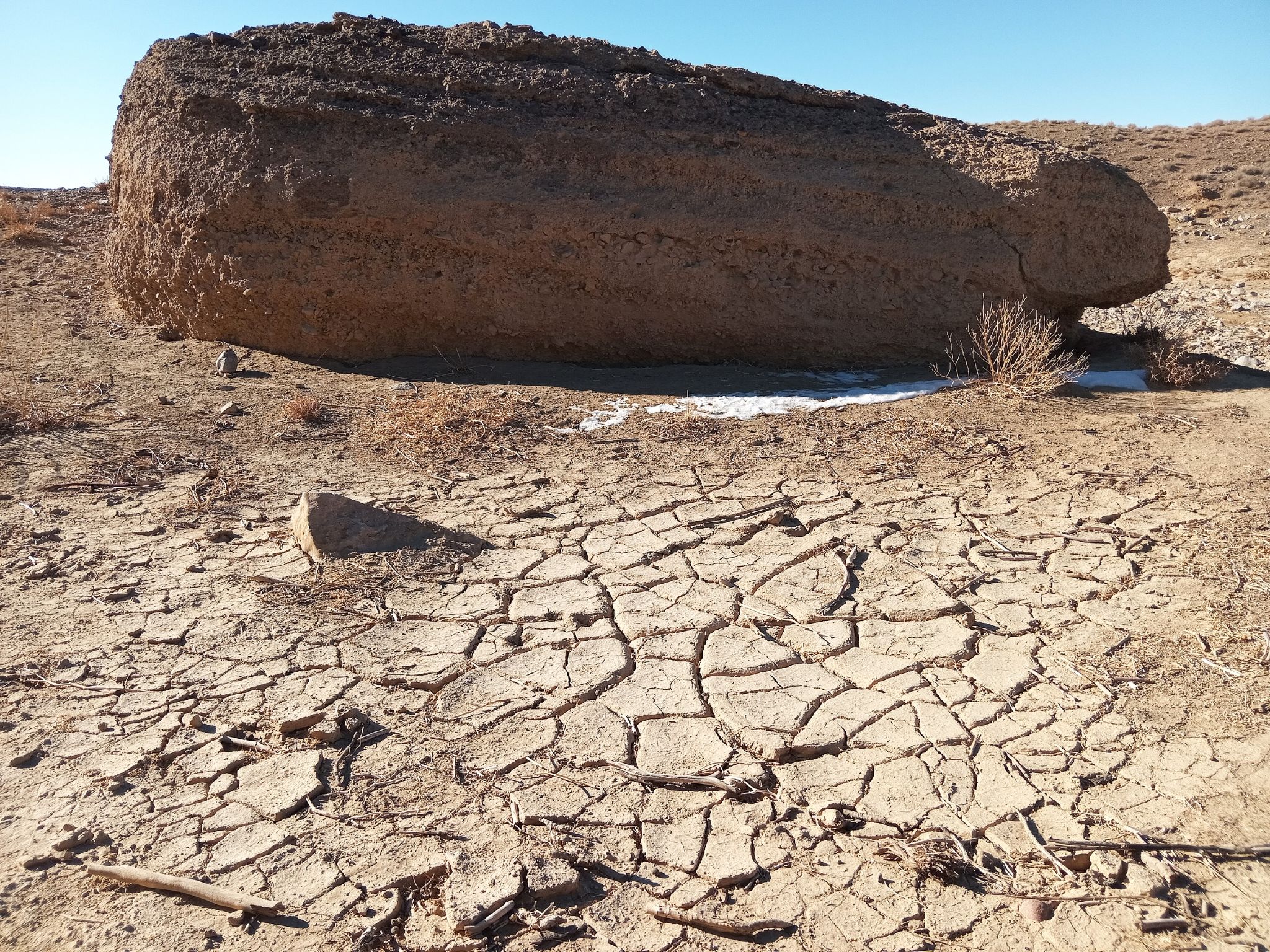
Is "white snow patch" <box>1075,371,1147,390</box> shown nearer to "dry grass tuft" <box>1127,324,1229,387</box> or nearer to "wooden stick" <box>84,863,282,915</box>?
"dry grass tuft" <box>1127,324,1229,387</box>

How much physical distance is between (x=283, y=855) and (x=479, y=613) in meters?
1.19

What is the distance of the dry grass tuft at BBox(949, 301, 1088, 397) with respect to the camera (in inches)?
205

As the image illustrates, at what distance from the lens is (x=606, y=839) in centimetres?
225

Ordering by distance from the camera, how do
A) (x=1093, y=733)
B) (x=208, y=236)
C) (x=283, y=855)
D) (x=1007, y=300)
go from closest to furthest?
(x=283, y=855)
(x=1093, y=733)
(x=208, y=236)
(x=1007, y=300)

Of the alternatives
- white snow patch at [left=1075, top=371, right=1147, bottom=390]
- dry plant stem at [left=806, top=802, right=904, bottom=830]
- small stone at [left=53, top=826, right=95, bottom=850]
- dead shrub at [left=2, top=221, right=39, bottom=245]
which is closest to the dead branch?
dry plant stem at [left=806, top=802, right=904, bottom=830]

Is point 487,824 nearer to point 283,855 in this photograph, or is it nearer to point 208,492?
point 283,855

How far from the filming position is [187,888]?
204cm

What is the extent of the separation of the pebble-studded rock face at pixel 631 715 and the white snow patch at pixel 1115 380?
180 centimetres

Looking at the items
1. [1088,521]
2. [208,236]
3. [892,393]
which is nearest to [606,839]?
[1088,521]

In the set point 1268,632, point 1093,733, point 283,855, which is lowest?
point 283,855

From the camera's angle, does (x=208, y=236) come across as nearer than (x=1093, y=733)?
No

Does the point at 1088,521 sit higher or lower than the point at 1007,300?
lower

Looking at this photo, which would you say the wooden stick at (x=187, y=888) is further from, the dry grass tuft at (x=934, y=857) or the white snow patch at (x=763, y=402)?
the white snow patch at (x=763, y=402)

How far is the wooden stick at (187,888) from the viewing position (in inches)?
79.2
